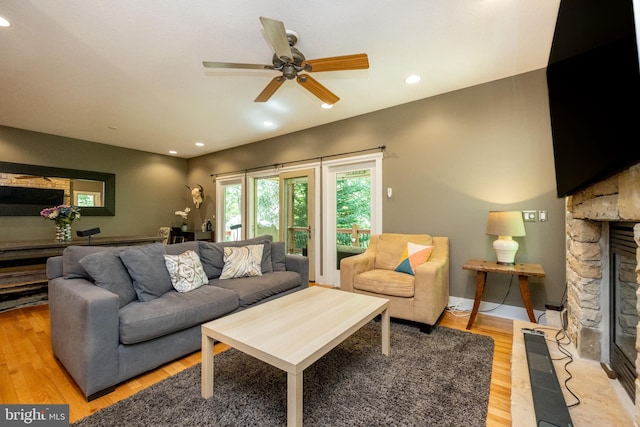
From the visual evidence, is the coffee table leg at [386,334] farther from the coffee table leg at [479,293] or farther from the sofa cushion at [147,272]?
the sofa cushion at [147,272]

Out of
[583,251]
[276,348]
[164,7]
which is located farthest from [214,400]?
[164,7]

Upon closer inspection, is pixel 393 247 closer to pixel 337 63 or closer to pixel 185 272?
pixel 337 63

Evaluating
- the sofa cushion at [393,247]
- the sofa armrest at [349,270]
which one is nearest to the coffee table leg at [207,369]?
the sofa armrest at [349,270]

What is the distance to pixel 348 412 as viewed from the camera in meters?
1.46

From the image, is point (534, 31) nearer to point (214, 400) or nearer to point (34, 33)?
point (214, 400)

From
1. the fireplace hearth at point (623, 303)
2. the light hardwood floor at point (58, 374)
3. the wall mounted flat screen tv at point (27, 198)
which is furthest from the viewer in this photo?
the wall mounted flat screen tv at point (27, 198)

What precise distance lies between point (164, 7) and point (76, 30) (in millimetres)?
855

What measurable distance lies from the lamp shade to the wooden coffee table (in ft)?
4.68

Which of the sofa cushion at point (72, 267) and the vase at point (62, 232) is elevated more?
the vase at point (62, 232)

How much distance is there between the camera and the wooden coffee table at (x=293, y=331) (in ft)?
4.03

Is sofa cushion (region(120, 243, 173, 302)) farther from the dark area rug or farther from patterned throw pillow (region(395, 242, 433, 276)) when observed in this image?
patterned throw pillow (region(395, 242, 433, 276))

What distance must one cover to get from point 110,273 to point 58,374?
2.40 feet

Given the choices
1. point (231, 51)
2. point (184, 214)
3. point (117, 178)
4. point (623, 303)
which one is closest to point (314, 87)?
point (231, 51)

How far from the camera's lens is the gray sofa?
5.29 ft
